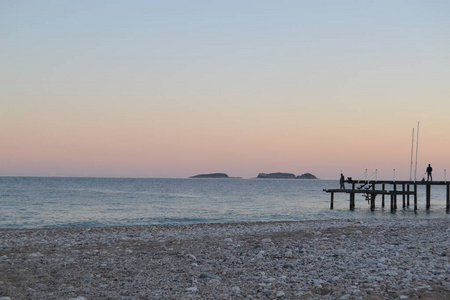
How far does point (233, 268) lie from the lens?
479 inches

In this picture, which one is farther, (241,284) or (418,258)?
(418,258)

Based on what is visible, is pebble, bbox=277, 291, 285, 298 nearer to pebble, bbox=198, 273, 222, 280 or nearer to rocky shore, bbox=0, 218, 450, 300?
rocky shore, bbox=0, 218, 450, 300

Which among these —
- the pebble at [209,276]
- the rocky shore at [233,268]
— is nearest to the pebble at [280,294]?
the rocky shore at [233,268]

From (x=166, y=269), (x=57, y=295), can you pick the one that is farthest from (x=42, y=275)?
(x=166, y=269)

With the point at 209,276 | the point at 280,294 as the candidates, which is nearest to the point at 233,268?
the point at 209,276

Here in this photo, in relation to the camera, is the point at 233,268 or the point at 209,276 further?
the point at 233,268

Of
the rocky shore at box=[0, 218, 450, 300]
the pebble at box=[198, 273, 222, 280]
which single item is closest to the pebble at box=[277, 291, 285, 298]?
the rocky shore at box=[0, 218, 450, 300]

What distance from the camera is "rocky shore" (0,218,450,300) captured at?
962 cm

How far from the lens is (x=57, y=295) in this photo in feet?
31.9

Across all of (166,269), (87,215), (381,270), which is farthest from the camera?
(87,215)

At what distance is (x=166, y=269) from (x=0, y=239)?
11760 millimetres

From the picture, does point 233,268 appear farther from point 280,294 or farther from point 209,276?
point 280,294

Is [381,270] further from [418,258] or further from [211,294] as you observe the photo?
[211,294]

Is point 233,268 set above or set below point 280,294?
below
